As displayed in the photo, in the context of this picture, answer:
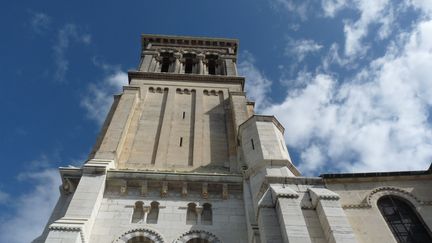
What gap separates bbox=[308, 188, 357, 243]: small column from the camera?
439 inches

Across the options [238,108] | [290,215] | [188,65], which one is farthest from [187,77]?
[290,215]

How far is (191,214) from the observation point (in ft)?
48.8

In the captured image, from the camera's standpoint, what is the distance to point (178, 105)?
79.8ft

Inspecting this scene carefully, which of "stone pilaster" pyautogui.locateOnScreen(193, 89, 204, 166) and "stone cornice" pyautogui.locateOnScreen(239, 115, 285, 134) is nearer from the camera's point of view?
"stone cornice" pyautogui.locateOnScreen(239, 115, 285, 134)

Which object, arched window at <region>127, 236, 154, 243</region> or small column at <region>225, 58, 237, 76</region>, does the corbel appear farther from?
small column at <region>225, 58, 237, 76</region>

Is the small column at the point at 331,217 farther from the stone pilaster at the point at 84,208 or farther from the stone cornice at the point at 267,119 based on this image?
the stone pilaster at the point at 84,208

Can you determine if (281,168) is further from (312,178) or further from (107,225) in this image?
(107,225)

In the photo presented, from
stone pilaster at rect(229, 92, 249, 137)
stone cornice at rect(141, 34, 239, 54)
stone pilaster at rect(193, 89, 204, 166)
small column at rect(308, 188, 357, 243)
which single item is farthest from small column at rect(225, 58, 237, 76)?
small column at rect(308, 188, 357, 243)

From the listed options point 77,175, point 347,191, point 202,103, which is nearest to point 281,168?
point 347,191

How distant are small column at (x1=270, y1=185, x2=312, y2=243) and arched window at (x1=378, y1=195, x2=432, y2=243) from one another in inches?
142

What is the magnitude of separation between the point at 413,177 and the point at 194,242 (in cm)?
866

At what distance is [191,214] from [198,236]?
1195 millimetres

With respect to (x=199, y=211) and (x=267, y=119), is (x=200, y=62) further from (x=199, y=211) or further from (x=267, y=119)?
(x=199, y=211)

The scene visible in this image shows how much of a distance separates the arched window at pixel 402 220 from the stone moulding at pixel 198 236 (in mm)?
5980
